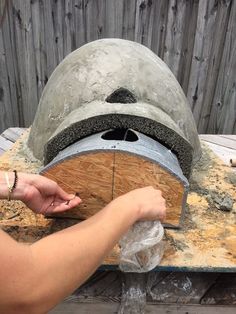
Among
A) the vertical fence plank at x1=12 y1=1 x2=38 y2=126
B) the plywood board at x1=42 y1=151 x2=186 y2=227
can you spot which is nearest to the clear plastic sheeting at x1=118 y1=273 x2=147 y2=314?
the plywood board at x1=42 y1=151 x2=186 y2=227

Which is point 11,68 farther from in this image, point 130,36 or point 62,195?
point 62,195

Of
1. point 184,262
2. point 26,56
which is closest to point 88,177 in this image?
point 184,262

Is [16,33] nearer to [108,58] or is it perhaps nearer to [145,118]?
[108,58]

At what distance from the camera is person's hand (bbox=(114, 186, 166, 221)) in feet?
3.64

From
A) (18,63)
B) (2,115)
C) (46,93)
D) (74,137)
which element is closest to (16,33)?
(18,63)

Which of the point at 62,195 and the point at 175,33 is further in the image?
the point at 175,33

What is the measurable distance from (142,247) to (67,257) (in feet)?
1.40

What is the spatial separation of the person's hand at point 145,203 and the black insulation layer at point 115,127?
37 centimetres

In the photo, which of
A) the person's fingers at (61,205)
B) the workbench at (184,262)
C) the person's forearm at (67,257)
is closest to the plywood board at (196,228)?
the workbench at (184,262)

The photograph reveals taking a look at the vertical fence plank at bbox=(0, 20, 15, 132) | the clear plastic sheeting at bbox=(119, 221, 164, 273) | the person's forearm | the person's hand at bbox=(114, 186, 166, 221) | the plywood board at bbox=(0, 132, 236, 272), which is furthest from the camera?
the vertical fence plank at bbox=(0, 20, 15, 132)

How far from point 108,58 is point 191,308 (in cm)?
124

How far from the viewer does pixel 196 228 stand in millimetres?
1526

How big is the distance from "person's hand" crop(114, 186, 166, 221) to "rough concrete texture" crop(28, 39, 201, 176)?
39 centimetres

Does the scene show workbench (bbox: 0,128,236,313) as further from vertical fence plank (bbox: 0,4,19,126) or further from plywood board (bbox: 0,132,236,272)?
vertical fence plank (bbox: 0,4,19,126)
